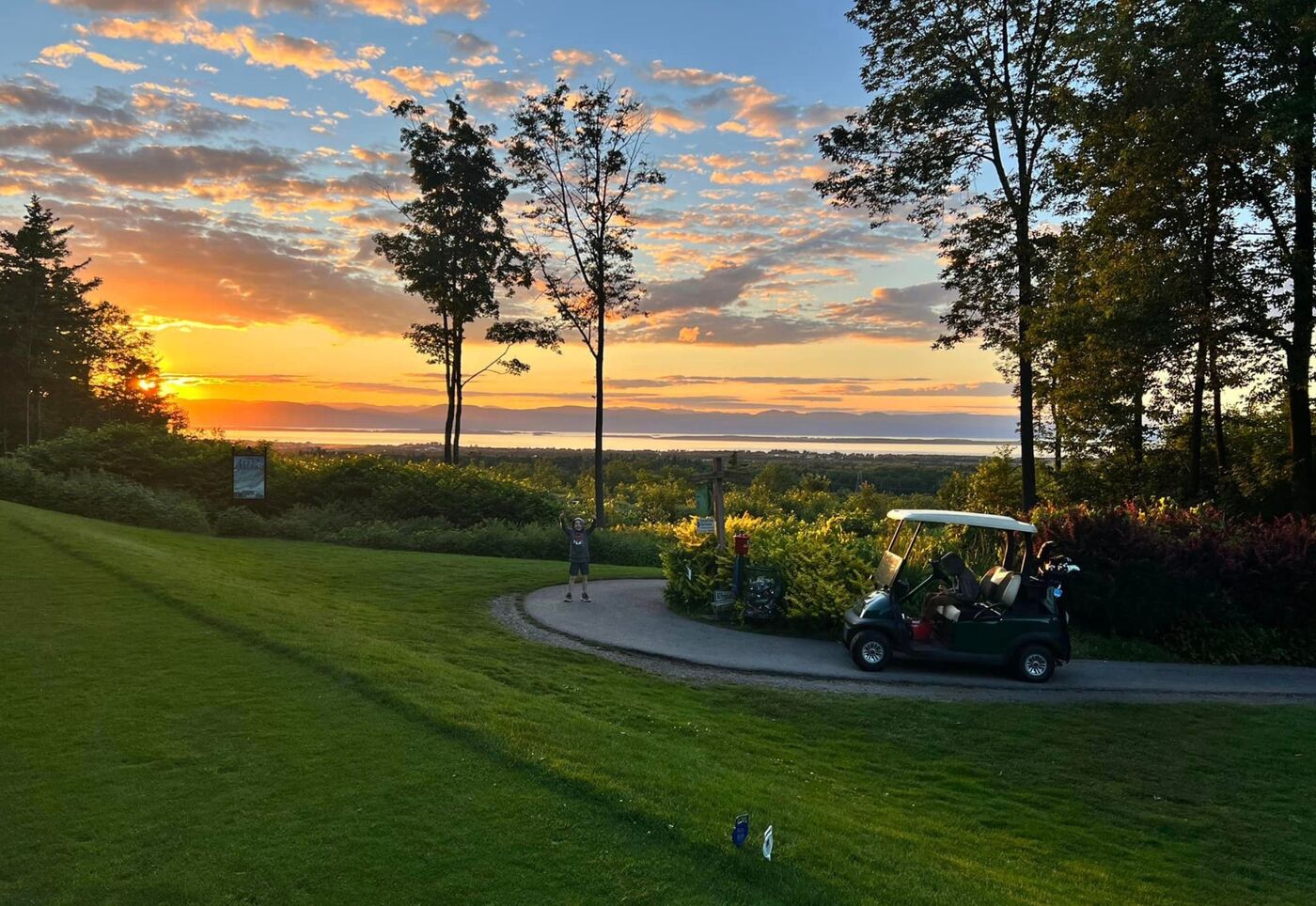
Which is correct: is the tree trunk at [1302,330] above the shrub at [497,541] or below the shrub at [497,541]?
above

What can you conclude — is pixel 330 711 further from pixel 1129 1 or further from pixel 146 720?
pixel 1129 1

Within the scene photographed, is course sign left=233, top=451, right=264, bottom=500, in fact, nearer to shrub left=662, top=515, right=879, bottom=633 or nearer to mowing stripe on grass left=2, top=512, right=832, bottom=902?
shrub left=662, top=515, right=879, bottom=633

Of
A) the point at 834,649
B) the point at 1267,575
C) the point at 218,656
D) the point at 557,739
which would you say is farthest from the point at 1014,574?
the point at 218,656

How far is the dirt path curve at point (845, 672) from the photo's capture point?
10.9 meters

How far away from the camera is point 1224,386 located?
77.8 ft

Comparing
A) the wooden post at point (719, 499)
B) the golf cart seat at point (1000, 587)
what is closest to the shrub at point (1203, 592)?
the golf cart seat at point (1000, 587)

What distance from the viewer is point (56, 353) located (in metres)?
50.4

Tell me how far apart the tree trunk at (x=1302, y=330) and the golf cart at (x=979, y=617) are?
12.9 metres

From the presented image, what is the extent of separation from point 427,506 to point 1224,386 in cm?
2534

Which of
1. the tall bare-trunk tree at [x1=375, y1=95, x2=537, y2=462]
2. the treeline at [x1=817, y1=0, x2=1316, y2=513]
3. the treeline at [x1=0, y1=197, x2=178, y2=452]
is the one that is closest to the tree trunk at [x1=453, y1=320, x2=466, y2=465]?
the tall bare-trunk tree at [x1=375, y1=95, x2=537, y2=462]

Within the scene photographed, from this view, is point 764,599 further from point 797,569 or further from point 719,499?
point 719,499

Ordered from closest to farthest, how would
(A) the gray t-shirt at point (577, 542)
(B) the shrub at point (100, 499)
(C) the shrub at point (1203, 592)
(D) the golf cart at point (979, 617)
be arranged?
(D) the golf cart at point (979, 617) < (C) the shrub at point (1203, 592) < (A) the gray t-shirt at point (577, 542) < (B) the shrub at point (100, 499)

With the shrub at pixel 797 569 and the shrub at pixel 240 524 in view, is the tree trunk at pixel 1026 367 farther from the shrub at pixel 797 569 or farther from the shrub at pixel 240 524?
the shrub at pixel 240 524

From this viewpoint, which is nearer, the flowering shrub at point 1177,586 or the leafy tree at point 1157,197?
the flowering shrub at point 1177,586
